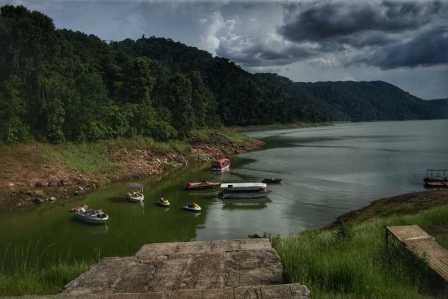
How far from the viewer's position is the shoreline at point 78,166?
43.8 m

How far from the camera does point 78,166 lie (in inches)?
2130

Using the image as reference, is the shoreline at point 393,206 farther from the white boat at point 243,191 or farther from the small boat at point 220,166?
the small boat at point 220,166

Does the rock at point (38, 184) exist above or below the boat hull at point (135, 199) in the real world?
above

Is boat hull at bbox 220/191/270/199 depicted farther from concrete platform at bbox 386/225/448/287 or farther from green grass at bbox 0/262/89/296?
green grass at bbox 0/262/89/296

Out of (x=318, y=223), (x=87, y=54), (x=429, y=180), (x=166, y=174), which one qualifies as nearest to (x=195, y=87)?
(x=87, y=54)

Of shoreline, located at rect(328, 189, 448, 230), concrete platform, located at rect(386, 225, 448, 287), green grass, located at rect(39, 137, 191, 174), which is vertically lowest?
shoreline, located at rect(328, 189, 448, 230)

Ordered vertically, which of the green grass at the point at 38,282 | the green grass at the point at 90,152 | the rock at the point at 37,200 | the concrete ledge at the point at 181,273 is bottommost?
the rock at the point at 37,200

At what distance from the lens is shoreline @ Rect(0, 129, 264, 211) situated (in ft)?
144

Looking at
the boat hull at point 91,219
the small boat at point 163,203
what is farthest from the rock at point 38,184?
the small boat at point 163,203

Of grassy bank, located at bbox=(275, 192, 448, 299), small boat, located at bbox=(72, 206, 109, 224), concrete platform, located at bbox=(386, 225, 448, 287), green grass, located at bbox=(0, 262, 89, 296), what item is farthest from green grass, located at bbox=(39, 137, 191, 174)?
grassy bank, located at bbox=(275, 192, 448, 299)

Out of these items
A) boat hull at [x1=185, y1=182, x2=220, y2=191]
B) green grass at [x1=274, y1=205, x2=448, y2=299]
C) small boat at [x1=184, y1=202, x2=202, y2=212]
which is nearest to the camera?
green grass at [x1=274, y1=205, x2=448, y2=299]

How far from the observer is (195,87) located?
122625mm

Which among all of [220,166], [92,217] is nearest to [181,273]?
[92,217]

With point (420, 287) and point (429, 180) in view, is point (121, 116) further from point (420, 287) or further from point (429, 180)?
point (420, 287)
